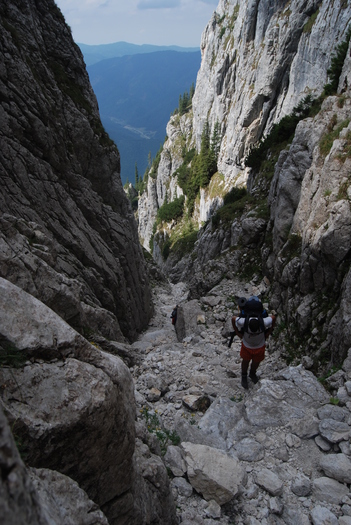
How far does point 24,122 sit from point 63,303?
993cm

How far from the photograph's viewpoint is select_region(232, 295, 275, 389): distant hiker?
8430 millimetres

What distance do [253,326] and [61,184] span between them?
40.1 ft

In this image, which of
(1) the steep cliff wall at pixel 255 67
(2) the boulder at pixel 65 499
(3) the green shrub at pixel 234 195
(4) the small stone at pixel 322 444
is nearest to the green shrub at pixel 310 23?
(1) the steep cliff wall at pixel 255 67

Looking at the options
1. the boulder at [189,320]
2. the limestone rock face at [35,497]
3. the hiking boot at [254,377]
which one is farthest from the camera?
the boulder at [189,320]

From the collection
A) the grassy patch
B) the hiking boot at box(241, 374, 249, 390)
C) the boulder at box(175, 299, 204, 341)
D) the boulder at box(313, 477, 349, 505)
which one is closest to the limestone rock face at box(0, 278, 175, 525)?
the grassy patch

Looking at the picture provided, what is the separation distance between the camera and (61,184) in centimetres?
1577

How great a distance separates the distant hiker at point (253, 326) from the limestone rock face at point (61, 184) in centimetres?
442

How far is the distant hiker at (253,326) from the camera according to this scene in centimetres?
843

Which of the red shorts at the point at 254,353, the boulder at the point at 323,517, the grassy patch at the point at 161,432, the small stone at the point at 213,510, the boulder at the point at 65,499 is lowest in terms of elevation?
the boulder at the point at 323,517

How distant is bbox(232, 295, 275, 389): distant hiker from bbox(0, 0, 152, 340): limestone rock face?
14.5 ft

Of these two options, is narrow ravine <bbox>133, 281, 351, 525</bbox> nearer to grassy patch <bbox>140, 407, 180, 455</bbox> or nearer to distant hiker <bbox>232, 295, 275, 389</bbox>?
grassy patch <bbox>140, 407, 180, 455</bbox>

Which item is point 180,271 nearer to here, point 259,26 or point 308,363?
point 308,363

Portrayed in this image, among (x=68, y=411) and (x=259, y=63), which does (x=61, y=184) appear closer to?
(x=68, y=411)

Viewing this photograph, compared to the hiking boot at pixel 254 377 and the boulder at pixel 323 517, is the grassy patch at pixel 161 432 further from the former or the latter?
the hiking boot at pixel 254 377
